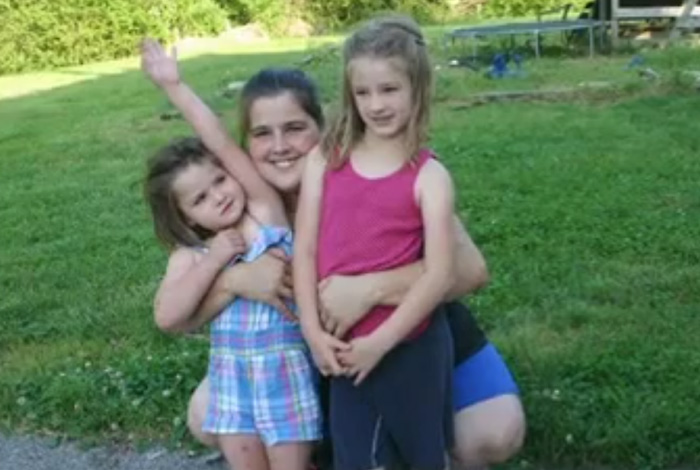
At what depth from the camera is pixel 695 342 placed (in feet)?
15.1

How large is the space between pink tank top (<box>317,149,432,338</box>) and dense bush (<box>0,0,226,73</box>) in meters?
23.7

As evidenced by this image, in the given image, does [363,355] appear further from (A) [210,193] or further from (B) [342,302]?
(A) [210,193]

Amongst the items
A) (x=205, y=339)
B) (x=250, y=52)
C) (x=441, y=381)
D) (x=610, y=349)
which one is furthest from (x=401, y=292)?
(x=250, y=52)

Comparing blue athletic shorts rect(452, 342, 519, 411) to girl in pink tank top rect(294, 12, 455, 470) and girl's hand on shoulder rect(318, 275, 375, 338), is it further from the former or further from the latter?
girl's hand on shoulder rect(318, 275, 375, 338)

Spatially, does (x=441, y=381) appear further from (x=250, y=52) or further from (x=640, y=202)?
(x=250, y=52)

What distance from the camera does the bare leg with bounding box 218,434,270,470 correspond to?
10.2 ft

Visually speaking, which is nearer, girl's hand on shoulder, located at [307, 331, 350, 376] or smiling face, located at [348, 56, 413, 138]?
smiling face, located at [348, 56, 413, 138]

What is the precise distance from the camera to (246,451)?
311 centimetres

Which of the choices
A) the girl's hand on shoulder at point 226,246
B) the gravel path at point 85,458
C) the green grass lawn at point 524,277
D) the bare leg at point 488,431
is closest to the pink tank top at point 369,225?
the girl's hand on shoulder at point 226,246

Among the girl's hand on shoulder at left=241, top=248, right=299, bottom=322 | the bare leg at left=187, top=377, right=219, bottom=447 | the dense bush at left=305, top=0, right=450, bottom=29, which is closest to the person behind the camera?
the girl's hand on shoulder at left=241, top=248, right=299, bottom=322

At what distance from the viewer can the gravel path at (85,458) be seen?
4016 millimetres

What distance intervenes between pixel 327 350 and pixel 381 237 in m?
0.30

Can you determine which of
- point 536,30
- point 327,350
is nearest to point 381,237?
point 327,350

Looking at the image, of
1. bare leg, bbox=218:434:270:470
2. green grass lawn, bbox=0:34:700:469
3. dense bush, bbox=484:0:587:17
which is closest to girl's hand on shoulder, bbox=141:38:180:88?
green grass lawn, bbox=0:34:700:469
